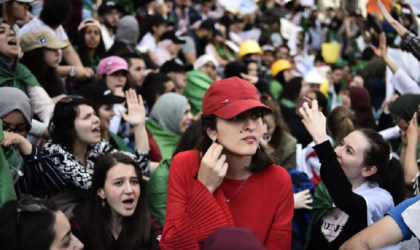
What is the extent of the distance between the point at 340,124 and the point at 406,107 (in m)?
0.72

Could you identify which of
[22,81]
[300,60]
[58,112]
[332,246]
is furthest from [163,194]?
[300,60]

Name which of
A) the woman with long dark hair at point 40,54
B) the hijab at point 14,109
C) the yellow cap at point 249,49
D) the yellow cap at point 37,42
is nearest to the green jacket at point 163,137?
the woman with long dark hair at point 40,54

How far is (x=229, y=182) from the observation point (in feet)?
8.75

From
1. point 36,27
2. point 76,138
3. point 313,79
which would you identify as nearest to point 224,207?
point 76,138

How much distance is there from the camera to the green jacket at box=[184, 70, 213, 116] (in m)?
6.99

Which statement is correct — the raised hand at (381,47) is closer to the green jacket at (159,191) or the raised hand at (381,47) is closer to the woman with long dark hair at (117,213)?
the green jacket at (159,191)

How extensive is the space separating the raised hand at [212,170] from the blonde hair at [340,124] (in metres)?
2.91

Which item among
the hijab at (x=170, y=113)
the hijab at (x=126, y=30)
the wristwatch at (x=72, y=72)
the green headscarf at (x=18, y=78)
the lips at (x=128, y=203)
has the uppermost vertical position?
the hijab at (x=126, y=30)

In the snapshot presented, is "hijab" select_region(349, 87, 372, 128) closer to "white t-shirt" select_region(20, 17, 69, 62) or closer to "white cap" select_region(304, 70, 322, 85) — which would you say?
"white cap" select_region(304, 70, 322, 85)

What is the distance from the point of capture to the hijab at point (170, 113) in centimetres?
553

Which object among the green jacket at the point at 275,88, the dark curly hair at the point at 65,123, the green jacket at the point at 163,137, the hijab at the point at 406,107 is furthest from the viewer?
the green jacket at the point at 275,88

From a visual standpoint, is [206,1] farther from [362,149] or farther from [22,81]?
[362,149]

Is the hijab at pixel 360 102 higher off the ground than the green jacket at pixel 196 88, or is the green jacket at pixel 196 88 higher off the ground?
the green jacket at pixel 196 88

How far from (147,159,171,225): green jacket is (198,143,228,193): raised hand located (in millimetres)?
1658
